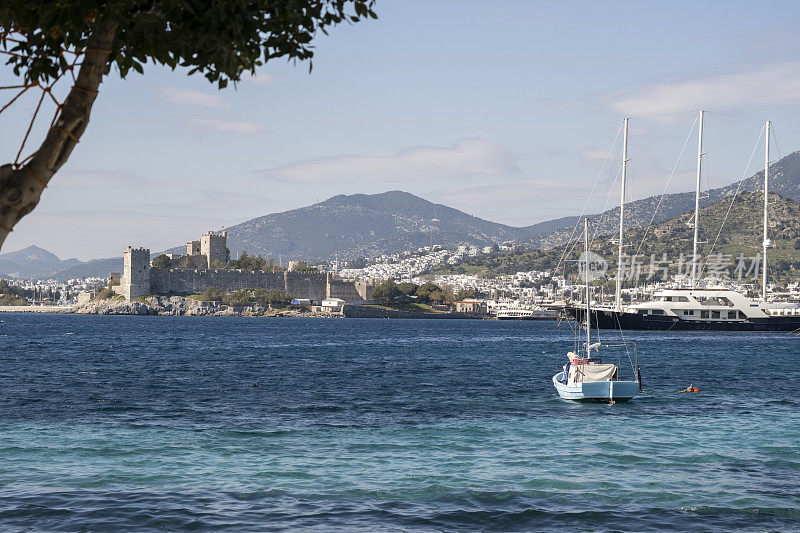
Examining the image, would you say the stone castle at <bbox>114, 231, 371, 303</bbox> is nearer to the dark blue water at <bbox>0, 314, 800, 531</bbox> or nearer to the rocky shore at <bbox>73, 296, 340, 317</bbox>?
the rocky shore at <bbox>73, 296, 340, 317</bbox>

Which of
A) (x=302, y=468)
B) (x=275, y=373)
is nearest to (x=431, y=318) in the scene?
(x=275, y=373)

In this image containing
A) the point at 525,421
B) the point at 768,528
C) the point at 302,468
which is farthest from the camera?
the point at 525,421

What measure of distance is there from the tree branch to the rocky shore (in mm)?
160757

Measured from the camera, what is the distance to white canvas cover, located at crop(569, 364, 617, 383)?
2686cm

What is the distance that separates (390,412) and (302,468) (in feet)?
29.9

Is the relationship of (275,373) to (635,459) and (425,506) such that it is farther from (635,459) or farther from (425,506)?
(425,506)

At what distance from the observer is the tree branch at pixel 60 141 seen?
220 inches

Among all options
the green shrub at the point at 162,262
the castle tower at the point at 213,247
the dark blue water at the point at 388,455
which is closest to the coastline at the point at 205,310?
the green shrub at the point at 162,262

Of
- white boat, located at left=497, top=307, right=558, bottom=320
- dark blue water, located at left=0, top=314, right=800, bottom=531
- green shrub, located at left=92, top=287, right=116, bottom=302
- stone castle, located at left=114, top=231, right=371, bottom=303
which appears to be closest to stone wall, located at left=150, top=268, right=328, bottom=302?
stone castle, located at left=114, top=231, right=371, bottom=303

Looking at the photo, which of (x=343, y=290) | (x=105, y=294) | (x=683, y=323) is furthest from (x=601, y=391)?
(x=343, y=290)

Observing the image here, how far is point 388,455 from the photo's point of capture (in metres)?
17.0

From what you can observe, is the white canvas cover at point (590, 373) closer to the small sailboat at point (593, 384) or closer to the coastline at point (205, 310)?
the small sailboat at point (593, 384)

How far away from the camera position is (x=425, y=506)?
12.8 meters

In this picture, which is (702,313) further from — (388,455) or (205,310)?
(205,310)
